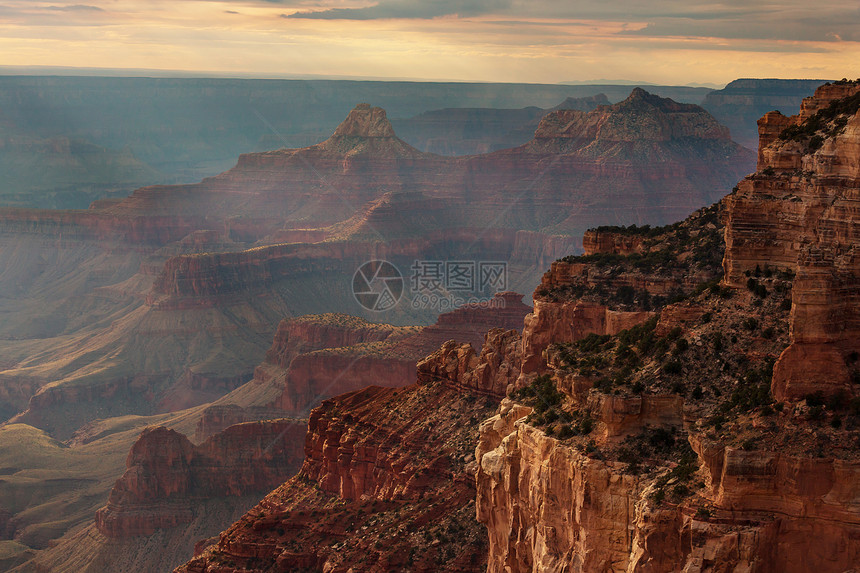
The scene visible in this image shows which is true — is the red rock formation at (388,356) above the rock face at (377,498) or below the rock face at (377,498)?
above

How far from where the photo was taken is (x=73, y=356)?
169 metres

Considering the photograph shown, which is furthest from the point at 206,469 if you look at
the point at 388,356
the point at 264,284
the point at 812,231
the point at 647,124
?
the point at 647,124

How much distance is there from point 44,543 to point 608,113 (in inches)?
4627

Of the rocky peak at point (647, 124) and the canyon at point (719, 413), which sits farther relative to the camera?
the rocky peak at point (647, 124)

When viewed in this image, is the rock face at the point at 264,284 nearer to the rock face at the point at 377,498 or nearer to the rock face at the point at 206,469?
the rock face at the point at 206,469

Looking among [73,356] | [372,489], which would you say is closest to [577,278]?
[372,489]

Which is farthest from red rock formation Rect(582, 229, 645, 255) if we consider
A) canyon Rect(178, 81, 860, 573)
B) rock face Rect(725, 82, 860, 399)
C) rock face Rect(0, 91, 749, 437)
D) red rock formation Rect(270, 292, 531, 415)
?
rock face Rect(0, 91, 749, 437)

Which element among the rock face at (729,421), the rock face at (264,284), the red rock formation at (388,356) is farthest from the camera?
the rock face at (264,284)

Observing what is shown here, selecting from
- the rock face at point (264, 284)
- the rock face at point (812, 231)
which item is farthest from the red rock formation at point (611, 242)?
the rock face at point (264, 284)
